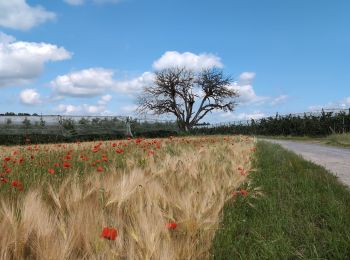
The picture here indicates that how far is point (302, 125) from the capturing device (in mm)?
40469

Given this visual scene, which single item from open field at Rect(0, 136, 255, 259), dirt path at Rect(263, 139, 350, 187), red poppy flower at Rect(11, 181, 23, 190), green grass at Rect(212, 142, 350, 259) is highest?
red poppy flower at Rect(11, 181, 23, 190)

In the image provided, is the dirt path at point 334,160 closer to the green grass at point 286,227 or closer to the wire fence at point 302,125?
the green grass at point 286,227

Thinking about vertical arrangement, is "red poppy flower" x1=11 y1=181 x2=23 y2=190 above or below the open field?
above

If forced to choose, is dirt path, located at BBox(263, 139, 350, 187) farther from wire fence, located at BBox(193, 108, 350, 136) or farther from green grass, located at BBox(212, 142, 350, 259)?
wire fence, located at BBox(193, 108, 350, 136)

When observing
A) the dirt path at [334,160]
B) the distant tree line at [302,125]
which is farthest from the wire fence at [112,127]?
the dirt path at [334,160]

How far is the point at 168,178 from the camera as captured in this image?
11.7 feet

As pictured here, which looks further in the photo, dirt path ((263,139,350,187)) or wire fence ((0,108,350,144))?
wire fence ((0,108,350,144))

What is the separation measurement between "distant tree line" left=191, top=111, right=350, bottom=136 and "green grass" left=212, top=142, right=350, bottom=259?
29.5 meters

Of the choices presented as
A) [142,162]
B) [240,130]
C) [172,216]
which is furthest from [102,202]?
[240,130]

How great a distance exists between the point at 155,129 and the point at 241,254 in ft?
129

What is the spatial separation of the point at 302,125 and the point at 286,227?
38988 mm

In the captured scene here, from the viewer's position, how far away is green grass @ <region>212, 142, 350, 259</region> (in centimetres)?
→ 259

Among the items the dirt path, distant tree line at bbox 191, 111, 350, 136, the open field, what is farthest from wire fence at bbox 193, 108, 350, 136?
the open field

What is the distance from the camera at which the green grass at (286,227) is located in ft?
8.50
